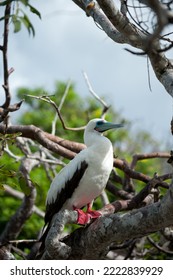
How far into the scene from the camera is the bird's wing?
511 centimetres

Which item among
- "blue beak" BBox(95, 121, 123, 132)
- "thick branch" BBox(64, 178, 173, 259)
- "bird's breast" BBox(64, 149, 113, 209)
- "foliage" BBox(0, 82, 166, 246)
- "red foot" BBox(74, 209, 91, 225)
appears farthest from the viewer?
"foliage" BBox(0, 82, 166, 246)

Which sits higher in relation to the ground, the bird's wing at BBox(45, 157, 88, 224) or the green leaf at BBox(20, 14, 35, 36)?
the green leaf at BBox(20, 14, 35, 36)

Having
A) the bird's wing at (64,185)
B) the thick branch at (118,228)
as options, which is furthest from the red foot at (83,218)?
the bird's wing at (64,185)

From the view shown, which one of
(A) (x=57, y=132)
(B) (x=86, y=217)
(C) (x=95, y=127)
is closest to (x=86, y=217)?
(B) (x=86, y=217)

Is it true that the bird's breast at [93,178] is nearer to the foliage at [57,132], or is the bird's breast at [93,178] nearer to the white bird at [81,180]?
the white bird at [81,180]

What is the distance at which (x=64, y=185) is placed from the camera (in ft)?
16.9

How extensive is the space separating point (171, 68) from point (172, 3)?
3.65ft

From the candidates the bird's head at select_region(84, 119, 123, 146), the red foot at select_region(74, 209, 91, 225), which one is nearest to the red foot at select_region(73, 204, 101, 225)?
the red foot at select_region(74, 209, 91, 225)

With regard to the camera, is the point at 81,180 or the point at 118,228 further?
the point at 81,180

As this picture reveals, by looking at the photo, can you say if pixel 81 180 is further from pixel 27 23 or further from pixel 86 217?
pixel 27 23

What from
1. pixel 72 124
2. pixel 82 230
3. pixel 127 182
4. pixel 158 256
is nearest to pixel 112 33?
pixel 82 230

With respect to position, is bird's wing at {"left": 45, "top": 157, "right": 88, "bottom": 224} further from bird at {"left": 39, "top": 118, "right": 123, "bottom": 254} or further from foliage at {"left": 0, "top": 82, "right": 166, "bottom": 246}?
foliage at {"left": 0, "top": 82, "right": 166, "bottom": 246}

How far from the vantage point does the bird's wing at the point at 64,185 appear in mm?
5109

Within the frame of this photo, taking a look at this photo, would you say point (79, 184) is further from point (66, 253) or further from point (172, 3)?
point (172, 3)
